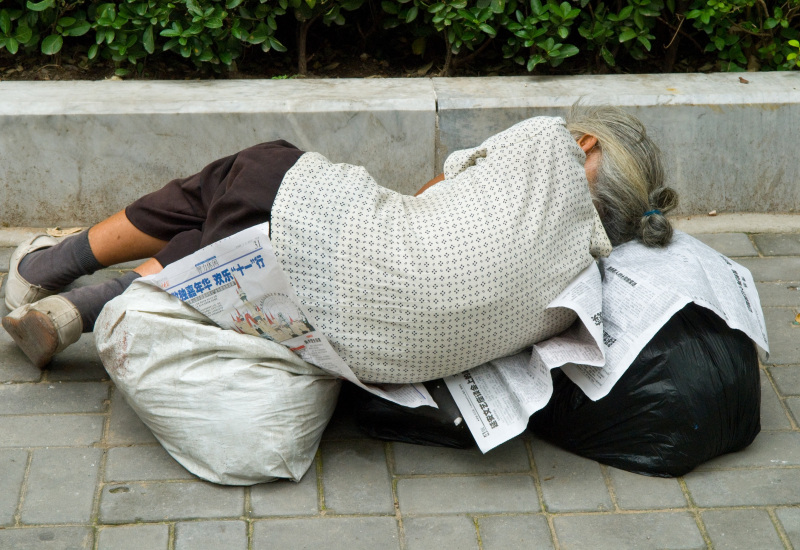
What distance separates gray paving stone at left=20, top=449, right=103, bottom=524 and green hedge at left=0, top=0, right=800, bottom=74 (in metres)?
1.78

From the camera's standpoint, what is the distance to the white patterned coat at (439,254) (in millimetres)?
2182

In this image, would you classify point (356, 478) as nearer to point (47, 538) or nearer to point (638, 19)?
point (47, 538)

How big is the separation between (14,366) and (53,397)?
22 cm

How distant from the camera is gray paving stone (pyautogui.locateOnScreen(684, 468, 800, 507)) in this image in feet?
7.55

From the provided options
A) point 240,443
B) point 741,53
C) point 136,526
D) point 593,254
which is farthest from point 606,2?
point 136,526

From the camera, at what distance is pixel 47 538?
83.3 inches

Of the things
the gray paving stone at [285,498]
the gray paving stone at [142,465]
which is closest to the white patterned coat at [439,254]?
the gray paving stone at [285,498]

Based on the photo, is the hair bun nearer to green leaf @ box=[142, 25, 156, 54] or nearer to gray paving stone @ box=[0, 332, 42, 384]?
gray paving stone @ box=[0, 332, 42, 384]

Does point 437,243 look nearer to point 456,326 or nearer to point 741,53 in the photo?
point 456,326

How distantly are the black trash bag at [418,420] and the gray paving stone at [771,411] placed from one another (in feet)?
2.95

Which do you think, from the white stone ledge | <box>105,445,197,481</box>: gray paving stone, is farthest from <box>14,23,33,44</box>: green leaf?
<box>105,445,197,481</box>: gray paving stone

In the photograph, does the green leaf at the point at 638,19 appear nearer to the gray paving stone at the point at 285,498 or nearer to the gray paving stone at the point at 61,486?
the gray paving stone at the point at 285,498

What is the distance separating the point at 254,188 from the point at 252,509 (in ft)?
2.73

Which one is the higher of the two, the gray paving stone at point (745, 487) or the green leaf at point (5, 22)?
the green leaf at point (5, 22)
